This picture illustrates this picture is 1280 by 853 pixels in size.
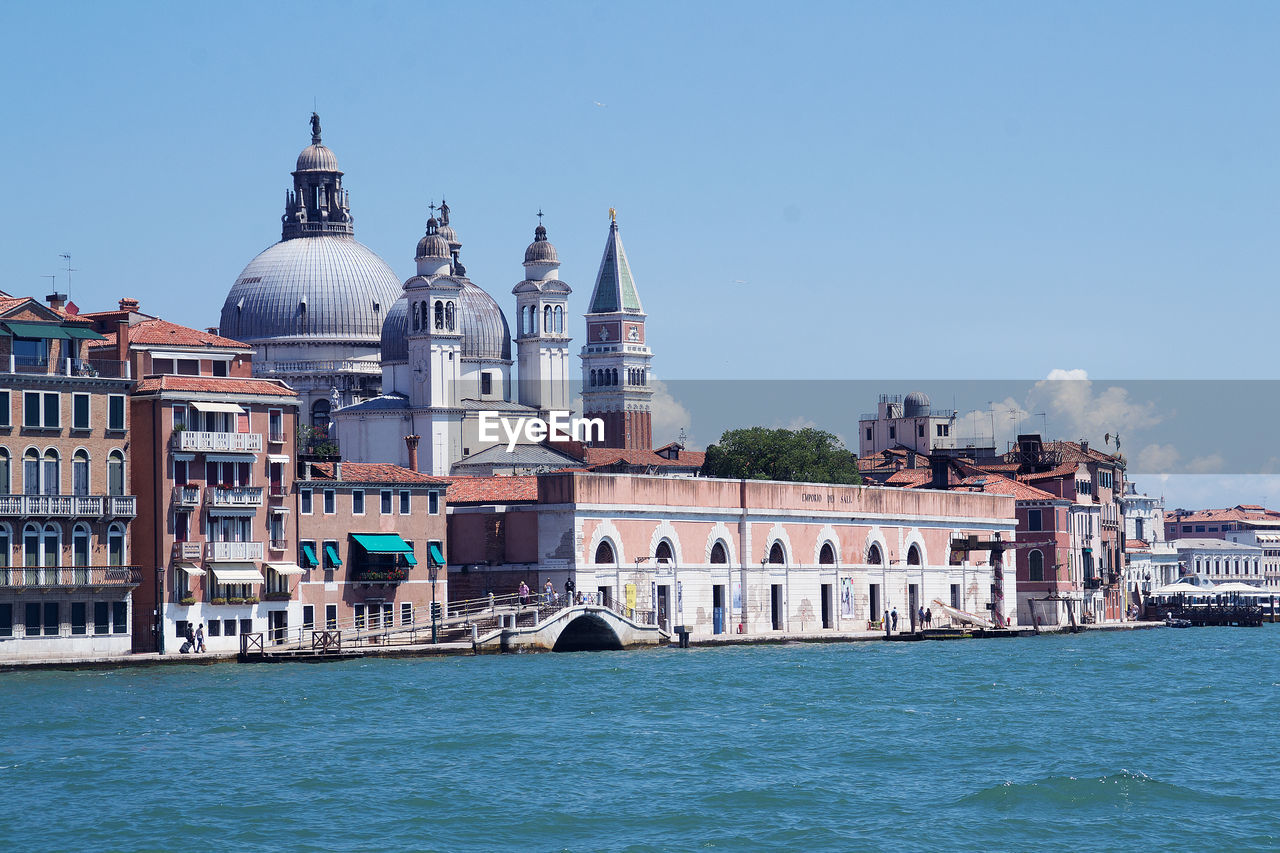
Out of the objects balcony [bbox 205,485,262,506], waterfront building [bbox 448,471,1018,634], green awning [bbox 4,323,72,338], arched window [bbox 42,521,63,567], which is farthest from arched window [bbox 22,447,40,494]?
waterfront building [bbox 448,471,1018,634]

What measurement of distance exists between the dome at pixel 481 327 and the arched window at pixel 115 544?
1767 inches

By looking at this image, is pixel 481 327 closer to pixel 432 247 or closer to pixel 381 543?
pixel 432 247

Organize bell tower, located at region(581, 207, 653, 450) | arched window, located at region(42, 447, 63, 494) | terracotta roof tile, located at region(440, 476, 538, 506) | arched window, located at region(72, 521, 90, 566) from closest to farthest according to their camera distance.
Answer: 1. arched window, located at region(42, 447, 63, 494)
2. arched window, located at region(72, 521, 90, 566)
3. terracotta roof tile, located at region(440, 476, 538, 506)
4. bell tower, located at region(581, 207, 653, 450)

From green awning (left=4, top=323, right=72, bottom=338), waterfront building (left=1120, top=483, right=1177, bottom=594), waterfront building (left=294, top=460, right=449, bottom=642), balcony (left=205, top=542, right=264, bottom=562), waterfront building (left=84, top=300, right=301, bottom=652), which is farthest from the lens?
waterfront building (left=1120, top=483, right=1177, bottom=594)

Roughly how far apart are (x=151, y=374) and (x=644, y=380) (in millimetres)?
61555

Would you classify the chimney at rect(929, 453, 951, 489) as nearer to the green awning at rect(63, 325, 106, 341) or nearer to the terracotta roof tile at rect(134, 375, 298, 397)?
the terracotta roof tile at rect(134, 375, 298, 397)

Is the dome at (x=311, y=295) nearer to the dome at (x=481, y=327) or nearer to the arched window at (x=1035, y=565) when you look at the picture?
the dome at (x=481, y=327)

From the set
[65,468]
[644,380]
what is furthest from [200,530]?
[644,380]

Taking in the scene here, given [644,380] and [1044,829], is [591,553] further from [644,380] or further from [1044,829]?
[644,380]

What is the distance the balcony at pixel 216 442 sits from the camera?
47.9 meters

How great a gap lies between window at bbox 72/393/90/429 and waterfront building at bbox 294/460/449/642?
6.32m

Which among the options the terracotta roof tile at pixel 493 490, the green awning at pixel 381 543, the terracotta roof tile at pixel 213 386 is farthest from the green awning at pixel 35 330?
the terracotta roof tile at pixel 493 490

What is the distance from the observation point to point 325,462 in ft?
177

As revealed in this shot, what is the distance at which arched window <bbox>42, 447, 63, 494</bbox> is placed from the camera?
150 feet
